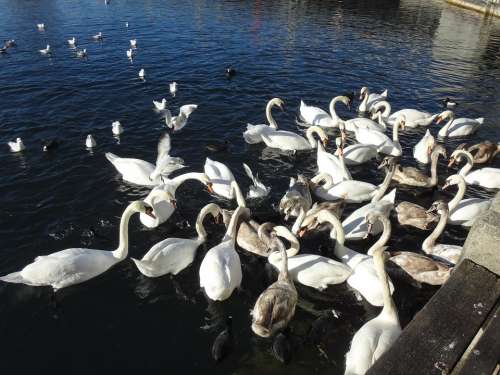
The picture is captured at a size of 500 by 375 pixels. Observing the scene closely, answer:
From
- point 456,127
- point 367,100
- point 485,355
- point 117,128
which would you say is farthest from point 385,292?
point 367,100

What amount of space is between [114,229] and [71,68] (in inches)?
660

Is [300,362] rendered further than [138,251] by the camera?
No

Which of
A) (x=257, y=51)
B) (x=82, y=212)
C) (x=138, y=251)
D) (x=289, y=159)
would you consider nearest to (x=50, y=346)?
(x=138, y=251)

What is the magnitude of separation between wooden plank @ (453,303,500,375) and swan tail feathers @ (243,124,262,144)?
491 inches

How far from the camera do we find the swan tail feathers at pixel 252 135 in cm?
1653

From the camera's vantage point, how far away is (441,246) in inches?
423

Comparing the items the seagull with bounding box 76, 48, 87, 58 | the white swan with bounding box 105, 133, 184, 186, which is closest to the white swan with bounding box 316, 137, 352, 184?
the white swan with bounding box 105, 133, 184, 186

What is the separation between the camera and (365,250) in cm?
1134

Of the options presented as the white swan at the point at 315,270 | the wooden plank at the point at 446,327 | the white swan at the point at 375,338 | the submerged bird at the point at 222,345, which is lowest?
the submerged bird at the point at 222,345

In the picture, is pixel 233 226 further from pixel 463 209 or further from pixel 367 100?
pixel 367 100

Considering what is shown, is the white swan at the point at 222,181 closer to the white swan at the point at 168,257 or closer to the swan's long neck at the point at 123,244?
the white swan at the point at 168,257

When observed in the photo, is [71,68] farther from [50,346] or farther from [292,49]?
[50,346]

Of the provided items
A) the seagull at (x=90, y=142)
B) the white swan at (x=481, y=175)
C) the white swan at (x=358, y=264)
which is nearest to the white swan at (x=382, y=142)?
the white swan at (x=481, y=175)

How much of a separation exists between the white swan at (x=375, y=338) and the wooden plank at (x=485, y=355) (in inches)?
81.8
